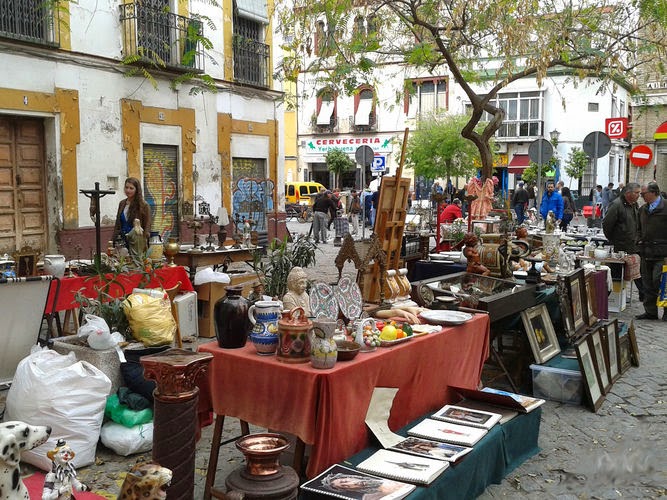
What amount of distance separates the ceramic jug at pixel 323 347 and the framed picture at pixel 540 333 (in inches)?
112

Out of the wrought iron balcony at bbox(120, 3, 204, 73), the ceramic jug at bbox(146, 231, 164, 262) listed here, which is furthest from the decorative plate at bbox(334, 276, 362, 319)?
the wrought iron balcony at bbox(120, 3, 204, 73)

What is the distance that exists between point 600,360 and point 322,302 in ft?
9.43

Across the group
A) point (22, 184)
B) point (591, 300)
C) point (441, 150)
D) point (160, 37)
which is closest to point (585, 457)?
point (591, 300)

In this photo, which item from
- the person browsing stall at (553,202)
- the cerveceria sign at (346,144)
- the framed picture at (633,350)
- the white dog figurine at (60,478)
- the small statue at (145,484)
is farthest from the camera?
the cerveceria sign at (346,144)

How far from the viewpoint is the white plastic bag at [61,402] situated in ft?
13.1

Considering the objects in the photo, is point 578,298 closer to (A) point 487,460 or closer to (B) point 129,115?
(A) point 487,460

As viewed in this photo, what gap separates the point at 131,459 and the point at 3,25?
8.57 meters

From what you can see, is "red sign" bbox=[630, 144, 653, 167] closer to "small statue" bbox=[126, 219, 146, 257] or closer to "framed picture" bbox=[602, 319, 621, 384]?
"framed picture" bbox=[602, 319, 621, 384]

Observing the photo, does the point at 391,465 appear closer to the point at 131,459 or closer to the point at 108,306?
the point at 131,459

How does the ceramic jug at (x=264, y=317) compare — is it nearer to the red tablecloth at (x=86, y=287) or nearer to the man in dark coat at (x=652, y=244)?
the red tablecloth at (x=86, y=287)

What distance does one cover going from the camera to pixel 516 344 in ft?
19.2

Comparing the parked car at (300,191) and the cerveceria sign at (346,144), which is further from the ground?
the cerveceria sign at (346,144)

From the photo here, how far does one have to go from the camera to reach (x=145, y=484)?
7.75ft

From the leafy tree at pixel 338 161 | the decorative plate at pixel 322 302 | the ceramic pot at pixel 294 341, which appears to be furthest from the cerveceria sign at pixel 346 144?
the ceramic pot at pixel 294 341
